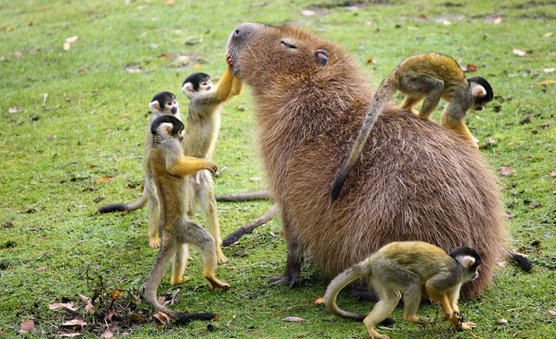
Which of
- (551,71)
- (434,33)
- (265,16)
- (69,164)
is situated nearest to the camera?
(69,164)

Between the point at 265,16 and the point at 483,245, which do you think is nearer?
the point at 483,245

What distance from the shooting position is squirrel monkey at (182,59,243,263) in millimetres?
6359

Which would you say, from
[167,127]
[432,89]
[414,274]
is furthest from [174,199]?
[432,89]

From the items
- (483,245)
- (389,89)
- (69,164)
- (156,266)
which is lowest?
(69,164)

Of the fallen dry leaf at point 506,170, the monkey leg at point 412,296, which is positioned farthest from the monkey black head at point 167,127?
the fallen dry leaf at point 506,170

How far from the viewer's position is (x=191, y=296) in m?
5.47

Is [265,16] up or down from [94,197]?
up

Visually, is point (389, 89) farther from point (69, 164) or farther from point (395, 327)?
point (69, 164)

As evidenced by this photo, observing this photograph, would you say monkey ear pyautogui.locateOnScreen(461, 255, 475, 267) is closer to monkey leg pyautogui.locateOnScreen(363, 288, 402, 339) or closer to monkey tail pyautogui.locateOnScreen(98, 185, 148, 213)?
monkey leg pyautogui.locateOnScreen(363, 288, 402, 339)

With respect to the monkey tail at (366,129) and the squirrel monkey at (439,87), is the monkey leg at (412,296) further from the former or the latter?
the squirrel monkey at (439,87)

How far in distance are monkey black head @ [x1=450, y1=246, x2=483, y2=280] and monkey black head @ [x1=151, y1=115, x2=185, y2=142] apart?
225 cm

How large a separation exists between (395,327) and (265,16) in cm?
829

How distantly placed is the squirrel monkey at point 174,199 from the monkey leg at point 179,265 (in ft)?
0.37

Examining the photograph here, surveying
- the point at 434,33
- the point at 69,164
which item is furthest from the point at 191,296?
the point at 434,33
